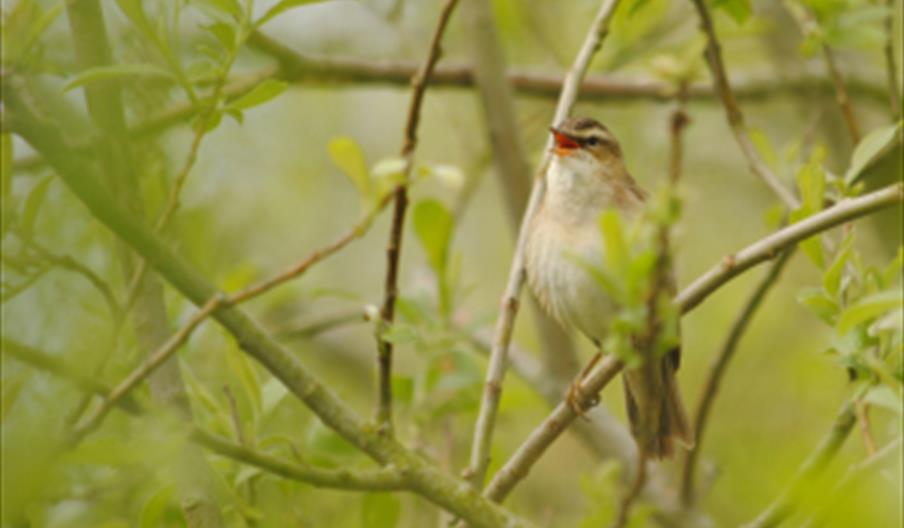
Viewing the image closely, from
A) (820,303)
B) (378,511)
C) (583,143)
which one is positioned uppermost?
(583,143)

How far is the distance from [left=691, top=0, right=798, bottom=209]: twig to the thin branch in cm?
104

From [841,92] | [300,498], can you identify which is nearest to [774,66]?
[841,92]

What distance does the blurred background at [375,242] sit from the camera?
2166 millimetres

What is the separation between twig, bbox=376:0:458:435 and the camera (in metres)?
2.41

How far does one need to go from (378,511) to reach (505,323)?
558 mm

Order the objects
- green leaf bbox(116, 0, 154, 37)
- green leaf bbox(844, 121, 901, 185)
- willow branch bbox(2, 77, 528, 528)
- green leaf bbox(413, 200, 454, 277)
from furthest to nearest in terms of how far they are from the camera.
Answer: green leaf bbox(413, 200, 454, 277) < green leaf bbox(844, 121, 901, 185) < green leaf bbox(116, 0, 154, 37) < willow branch bbox(2, 77, 528, 528)

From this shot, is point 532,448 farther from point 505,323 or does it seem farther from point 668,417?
point 668,417

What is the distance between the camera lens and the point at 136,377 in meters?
1.93

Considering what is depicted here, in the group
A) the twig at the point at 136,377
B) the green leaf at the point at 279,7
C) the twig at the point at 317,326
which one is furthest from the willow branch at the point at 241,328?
the twig at the point at 317,326

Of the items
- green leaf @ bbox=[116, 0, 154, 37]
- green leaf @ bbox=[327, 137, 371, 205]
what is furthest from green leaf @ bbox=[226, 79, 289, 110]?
green leaf @ bbox=[327, 137, 371, 205]

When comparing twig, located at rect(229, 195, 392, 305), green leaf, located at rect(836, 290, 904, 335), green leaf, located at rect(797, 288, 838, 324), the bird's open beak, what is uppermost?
the bird's open beak

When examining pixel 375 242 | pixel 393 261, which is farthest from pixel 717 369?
pixel 375 242

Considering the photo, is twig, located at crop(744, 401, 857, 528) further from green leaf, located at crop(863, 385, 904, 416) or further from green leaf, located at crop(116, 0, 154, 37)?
green leaf, located at crop(116, 0, 154, 37)

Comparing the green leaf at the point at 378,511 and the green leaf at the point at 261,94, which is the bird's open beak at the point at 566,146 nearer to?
the green leaf at the point at 378,511
